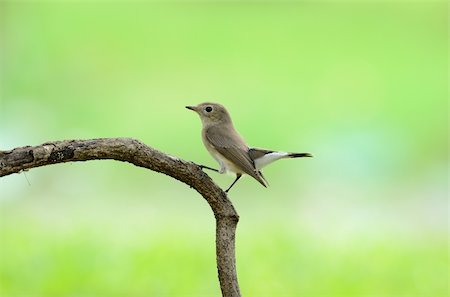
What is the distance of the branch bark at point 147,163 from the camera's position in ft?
12.2

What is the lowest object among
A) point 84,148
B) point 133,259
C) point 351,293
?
point 84,148

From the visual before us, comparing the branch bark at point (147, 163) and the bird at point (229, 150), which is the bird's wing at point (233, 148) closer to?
the bird at point (229, 150)

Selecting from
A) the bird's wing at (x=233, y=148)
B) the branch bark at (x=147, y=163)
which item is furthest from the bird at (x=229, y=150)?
the branch bark at (x=147, y=163)

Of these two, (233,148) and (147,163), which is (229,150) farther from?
(147,163)

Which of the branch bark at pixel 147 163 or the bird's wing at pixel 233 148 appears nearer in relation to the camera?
the branch bark at pixel 147 163

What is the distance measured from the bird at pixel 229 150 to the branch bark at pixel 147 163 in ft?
0.76

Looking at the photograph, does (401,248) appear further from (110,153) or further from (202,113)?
(110,153)

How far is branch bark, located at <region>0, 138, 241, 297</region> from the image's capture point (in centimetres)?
373

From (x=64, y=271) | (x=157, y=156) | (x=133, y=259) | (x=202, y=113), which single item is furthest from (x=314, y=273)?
(x=157, y=156)

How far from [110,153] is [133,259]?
3.44 meters

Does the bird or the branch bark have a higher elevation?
the bird

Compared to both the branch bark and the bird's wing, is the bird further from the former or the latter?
the branch bark

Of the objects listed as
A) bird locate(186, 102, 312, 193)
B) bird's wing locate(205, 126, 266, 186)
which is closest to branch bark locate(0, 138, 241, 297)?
bird locate(186, 102, 312, 193)

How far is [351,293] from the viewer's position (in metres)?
6.88
